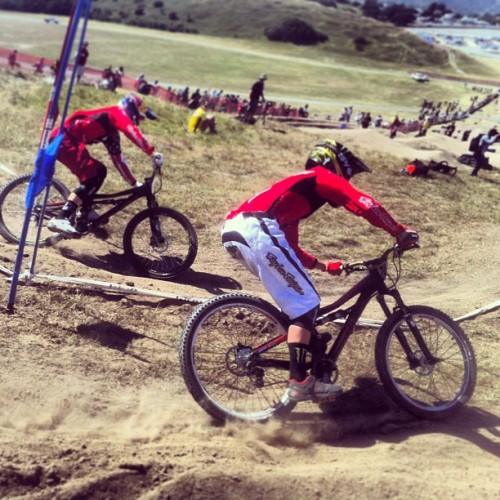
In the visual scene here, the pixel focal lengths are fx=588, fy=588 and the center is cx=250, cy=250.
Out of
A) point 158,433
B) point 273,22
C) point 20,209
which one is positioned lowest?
point 158,433

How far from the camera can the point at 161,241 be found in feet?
24.5

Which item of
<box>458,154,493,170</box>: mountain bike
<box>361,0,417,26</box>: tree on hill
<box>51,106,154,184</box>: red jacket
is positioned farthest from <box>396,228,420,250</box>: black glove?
<box>361,0,417,26</box>: tree on hill

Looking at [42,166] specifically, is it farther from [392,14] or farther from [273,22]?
[392,14]

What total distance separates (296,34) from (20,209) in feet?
310

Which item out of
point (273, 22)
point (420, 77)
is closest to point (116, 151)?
point (420, 77)

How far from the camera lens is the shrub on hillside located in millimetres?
95312

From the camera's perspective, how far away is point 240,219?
4.55 m

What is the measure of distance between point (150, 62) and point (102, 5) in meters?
55.9

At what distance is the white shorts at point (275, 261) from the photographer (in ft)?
14.6

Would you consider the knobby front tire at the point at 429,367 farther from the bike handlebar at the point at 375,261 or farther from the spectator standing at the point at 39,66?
the spectator standing at the point at 39,66

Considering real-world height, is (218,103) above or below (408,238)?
below

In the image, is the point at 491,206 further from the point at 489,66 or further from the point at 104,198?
the point at 489,66

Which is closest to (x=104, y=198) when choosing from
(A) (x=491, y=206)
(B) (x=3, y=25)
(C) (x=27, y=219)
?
(C) (x=27, y=219)

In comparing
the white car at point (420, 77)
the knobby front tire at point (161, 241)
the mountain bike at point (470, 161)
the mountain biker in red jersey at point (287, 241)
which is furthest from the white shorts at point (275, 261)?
the white car at point (420, 77)
